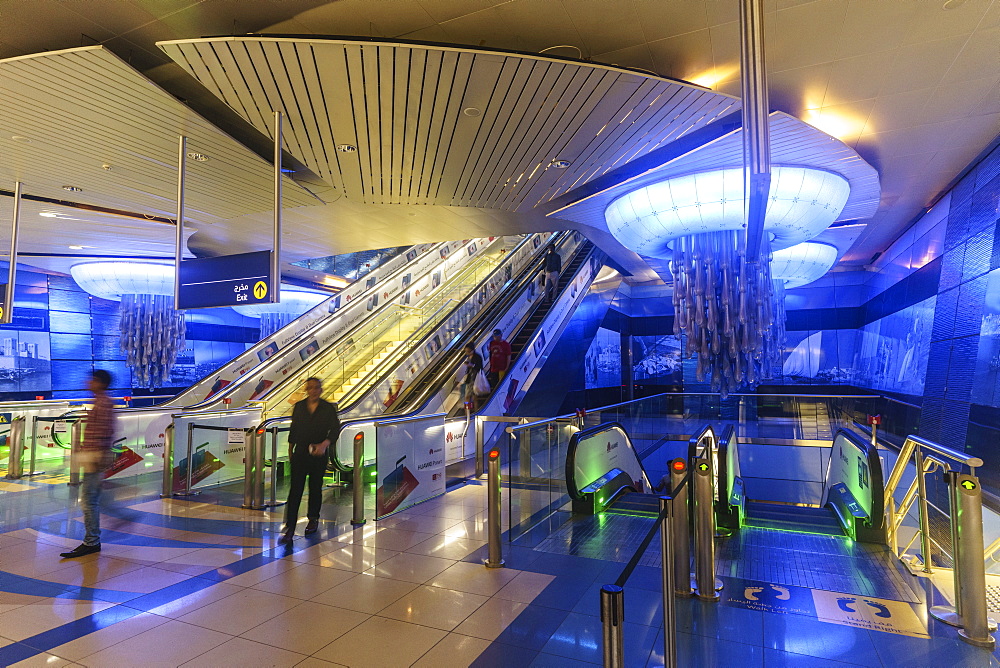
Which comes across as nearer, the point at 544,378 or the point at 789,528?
the point at 789,528

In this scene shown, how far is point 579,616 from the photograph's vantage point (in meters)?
3.25

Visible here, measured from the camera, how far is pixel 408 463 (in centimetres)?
642

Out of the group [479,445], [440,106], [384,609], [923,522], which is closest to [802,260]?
[479,445]

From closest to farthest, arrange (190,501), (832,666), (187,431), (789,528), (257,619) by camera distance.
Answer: (832,666), (257,619), (789,528), (190,501), (187,431)

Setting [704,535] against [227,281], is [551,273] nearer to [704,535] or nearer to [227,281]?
[227,281]

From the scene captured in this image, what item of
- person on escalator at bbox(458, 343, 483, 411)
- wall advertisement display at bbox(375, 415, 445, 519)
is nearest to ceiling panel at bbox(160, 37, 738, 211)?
wall advertisement display at bbox(375, 415, 445, 519)

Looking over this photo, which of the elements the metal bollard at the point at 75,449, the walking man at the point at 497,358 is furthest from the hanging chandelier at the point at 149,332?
the walking man at the point at 497,358

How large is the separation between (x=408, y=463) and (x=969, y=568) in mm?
4898

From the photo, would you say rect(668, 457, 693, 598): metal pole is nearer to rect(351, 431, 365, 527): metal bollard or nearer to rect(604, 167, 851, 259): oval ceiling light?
rect(351, 431, 365, 527): metal bollard

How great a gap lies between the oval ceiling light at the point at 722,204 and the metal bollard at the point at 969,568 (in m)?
5.41

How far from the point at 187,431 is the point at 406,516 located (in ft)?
10.8

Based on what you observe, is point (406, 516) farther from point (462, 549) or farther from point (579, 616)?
point (579, 616)

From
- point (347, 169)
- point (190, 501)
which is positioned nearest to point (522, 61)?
point (347, 169)

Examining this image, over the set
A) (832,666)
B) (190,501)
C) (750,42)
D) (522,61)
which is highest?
(522,61)
